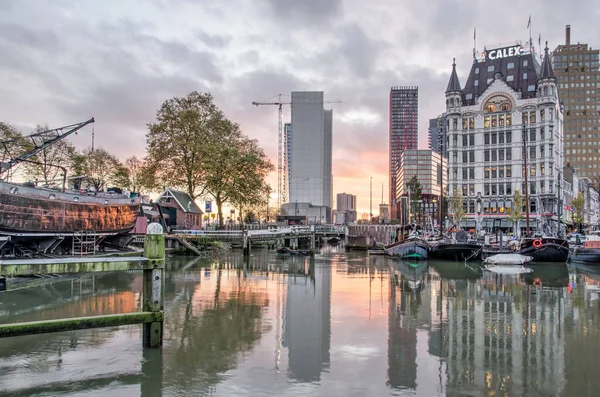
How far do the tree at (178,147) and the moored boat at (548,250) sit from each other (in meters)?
38.8

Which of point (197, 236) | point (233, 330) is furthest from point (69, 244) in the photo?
point (233, 330)

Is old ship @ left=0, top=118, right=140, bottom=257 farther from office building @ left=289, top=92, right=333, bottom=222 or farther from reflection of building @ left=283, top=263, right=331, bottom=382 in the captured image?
office building @ left=289, top=92, right=333, bottom=222

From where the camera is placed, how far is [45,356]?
1185cm

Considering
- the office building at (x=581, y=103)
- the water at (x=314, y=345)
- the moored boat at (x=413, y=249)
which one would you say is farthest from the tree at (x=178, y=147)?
the office building at (x=581, y=103)

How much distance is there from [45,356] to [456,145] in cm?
8313

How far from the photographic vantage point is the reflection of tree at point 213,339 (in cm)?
1073

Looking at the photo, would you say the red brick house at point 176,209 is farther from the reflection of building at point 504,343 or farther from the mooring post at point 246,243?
the reflection of building at point 504,343

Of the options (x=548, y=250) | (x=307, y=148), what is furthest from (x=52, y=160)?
(x=307, y=148)

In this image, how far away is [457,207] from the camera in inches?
3061

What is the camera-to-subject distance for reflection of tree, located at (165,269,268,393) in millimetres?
10734

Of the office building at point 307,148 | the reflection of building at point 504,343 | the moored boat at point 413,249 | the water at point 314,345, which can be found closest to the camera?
the water at point 314,345

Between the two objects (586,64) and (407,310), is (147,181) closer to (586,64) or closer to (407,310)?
(407,310)

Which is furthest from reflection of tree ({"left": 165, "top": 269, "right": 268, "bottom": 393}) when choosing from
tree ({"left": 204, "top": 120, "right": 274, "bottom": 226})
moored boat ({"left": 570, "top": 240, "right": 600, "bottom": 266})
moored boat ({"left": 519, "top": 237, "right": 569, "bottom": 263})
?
tree ({"left": 204, "top": 120, "right": 274, "bottom": 226})

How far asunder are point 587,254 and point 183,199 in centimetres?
4906
